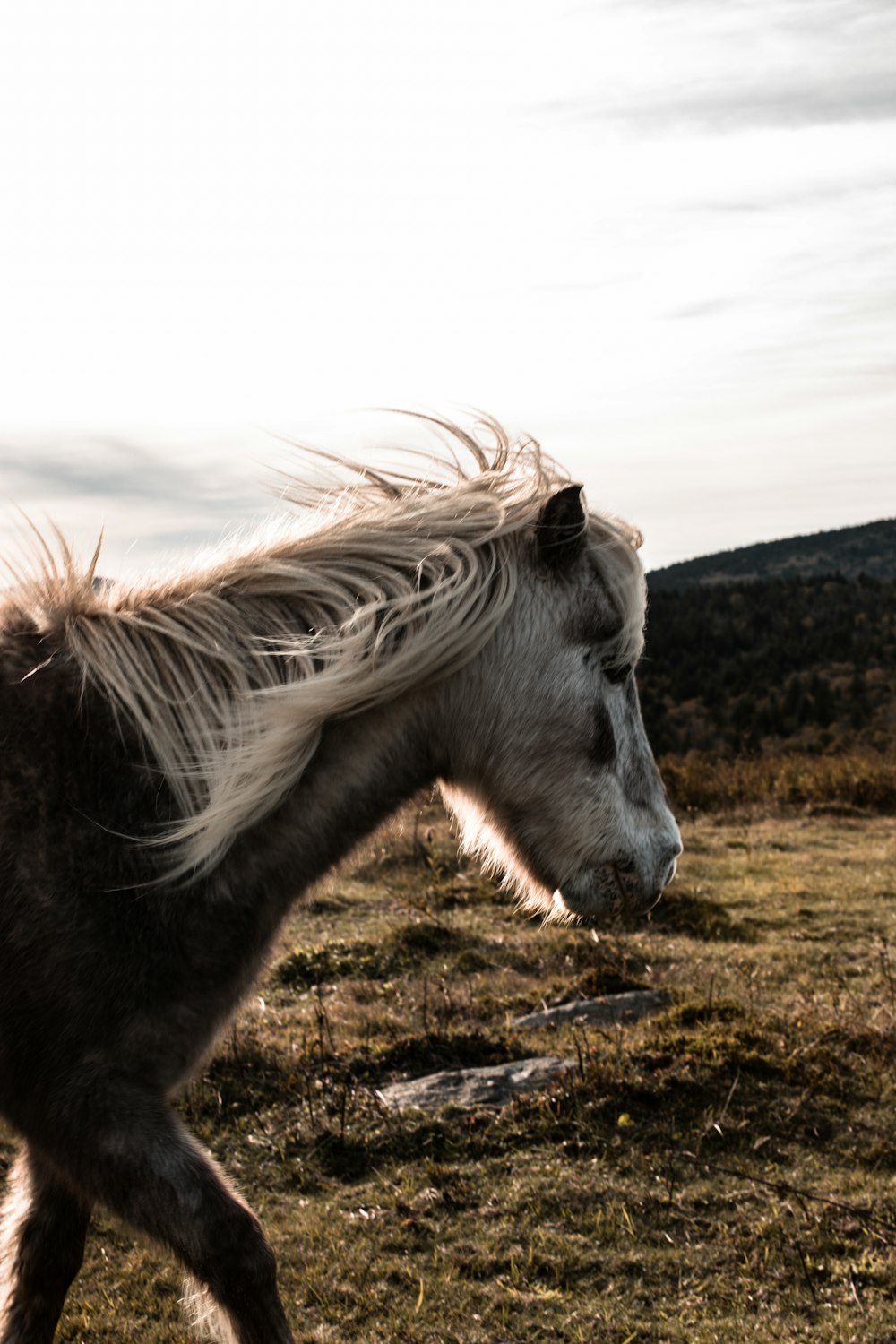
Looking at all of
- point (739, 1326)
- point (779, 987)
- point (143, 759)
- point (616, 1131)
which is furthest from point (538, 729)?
point (779, 987)

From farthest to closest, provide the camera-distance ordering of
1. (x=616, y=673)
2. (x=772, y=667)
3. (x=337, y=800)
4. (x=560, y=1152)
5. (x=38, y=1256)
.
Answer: (x=772, y=667) → (x=560, y=1152) → (x=616, y=673) → (x=38, y=1256) → (x=337, y=800)

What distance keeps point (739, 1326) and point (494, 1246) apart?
964 mm

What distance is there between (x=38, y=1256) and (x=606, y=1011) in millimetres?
3946

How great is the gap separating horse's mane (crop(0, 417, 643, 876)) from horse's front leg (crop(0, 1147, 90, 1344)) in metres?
1.12

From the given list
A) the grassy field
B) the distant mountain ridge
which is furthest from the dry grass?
the distant mountain ridge

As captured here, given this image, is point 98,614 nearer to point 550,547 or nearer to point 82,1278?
point 550,547

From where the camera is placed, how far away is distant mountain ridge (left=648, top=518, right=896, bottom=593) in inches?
4530

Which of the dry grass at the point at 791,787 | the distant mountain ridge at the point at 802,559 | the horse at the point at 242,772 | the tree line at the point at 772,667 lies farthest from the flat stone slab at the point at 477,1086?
the distant mountain ridge at the point at 802,559

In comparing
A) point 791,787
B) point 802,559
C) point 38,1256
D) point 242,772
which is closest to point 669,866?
point 242,772

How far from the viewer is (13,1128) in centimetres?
268

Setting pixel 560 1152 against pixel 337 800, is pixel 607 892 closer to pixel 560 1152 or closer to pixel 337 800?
pixel 337 800

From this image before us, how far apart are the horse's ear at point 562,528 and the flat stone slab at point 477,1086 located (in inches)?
123

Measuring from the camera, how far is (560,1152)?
506 cm

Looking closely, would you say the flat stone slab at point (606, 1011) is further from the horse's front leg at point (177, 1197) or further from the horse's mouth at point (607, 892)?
the horse's front leg at point (177, 1197)
